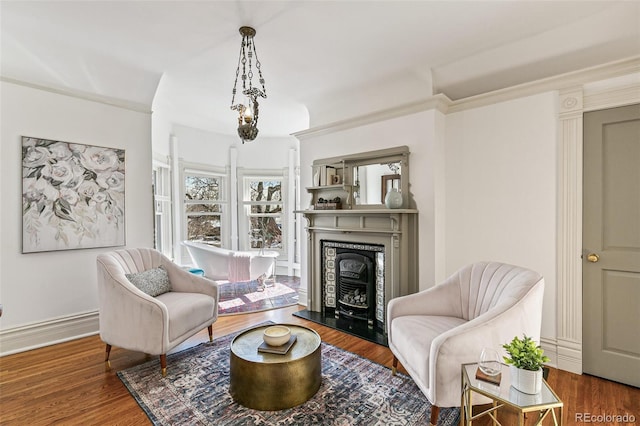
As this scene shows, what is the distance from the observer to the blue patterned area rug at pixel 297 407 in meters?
1.90

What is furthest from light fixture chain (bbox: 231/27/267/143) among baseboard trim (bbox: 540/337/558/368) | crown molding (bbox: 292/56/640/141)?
baseboard trim (bbox: 540/337/558/368)

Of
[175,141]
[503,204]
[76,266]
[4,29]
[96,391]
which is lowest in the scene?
[96,391]

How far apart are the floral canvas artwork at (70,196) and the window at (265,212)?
300cm

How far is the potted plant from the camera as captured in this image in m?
1.40

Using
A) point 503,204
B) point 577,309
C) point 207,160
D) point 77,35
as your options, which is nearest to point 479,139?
point 503,204

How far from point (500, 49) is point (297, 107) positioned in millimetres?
2546

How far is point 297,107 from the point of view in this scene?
439 centimetres

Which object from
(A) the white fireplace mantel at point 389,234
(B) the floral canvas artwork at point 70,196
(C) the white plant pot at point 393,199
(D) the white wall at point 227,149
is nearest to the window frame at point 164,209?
(D) the white wall at point 227,149

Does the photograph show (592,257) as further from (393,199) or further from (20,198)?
(20,198)

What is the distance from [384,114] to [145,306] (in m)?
2.90

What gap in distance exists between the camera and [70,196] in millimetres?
3072

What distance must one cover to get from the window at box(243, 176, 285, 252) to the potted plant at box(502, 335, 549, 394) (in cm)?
514

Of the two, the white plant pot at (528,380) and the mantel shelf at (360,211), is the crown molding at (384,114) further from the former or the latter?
the white plant pot at (528,380)

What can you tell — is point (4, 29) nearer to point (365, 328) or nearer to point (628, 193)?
point (365, 328)
